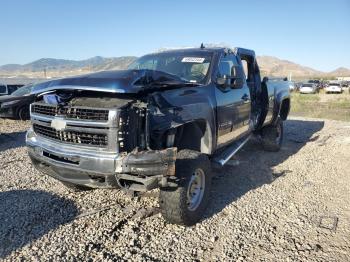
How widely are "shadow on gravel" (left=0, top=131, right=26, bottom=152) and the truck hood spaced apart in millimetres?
5175

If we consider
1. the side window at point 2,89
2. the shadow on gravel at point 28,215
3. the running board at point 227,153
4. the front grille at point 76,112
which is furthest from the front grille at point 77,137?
Result: the side window at point 2,89

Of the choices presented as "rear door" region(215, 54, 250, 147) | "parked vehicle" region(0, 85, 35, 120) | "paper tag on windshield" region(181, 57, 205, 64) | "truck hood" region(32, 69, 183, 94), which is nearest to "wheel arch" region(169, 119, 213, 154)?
"rear door" region(215, 54, 250, 147)

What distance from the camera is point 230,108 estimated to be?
18.1ft

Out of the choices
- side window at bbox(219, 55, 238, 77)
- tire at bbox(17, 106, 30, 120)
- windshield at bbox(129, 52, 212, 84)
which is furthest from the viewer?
tire at bbox(17, 106, 30, 120)

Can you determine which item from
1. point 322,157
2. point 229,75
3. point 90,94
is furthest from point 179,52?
point 322,157

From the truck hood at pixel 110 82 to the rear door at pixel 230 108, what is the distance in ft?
4.27

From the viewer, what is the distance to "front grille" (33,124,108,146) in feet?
12.1

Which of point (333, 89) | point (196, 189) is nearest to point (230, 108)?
point (196, 189)

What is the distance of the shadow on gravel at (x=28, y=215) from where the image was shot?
3877 millimetres

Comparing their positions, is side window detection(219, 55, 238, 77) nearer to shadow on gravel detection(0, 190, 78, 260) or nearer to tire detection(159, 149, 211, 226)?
tire detection(159, 149, 211, 226)

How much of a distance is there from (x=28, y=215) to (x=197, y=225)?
6.62 feet

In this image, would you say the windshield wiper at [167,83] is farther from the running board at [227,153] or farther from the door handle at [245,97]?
the door handle at [245,97]

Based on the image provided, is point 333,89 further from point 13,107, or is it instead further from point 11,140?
point 11,140

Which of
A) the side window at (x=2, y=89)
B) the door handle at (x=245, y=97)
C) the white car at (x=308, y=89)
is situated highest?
the door handle at (x=245, y=97)
